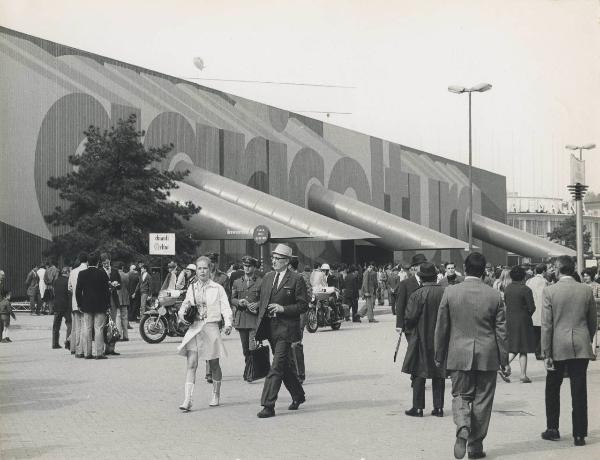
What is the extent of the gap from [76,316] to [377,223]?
108ft

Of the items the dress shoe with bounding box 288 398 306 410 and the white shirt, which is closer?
the dress shoe with bounding box 288 398 306 410

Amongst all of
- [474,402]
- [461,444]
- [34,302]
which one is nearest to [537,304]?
[474,402]

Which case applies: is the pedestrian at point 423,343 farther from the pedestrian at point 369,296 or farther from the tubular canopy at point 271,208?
the tubular canopy at point 271,208

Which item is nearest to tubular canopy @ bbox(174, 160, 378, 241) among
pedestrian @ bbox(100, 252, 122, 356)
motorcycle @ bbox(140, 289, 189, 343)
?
motorcycle @ bbox(140, 289, 189, 343)

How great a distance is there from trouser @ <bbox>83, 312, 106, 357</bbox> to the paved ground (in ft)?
1.51

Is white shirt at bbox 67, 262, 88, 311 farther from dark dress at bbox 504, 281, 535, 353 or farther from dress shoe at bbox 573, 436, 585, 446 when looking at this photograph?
dress shoe at bbox 573, 436, 585, 446

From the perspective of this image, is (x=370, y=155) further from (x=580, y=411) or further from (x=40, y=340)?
(x=580, y=411)

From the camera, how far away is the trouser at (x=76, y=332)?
16188mm

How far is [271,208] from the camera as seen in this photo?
127 ft

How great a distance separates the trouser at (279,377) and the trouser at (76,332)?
694 centimetres

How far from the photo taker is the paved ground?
7.82m

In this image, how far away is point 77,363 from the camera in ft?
49.8

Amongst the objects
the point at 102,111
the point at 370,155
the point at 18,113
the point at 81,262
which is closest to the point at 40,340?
the point at 81,262

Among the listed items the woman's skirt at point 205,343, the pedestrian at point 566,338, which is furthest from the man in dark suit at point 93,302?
the pedestrian at point 566,338
